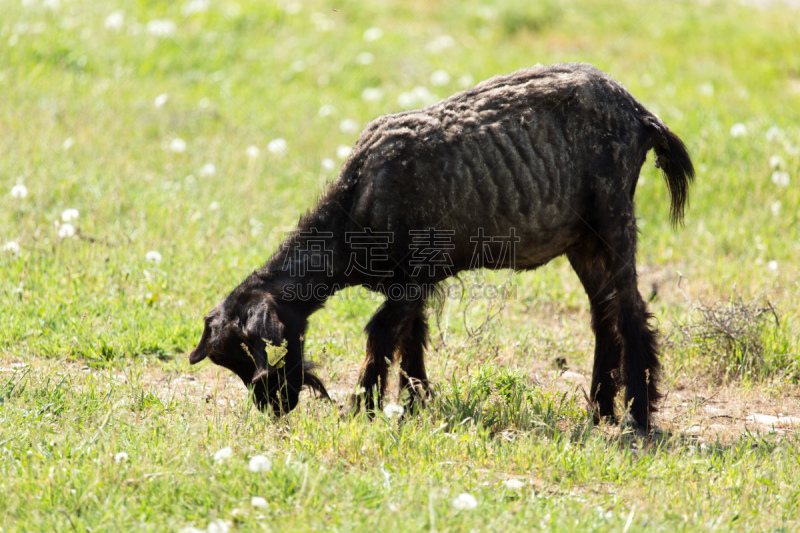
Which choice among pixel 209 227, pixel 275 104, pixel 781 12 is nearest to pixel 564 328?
pixel 209 227

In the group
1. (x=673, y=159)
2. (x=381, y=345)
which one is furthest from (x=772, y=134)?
(x=381, y=345)

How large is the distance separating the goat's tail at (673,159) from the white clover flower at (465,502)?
8.93ft

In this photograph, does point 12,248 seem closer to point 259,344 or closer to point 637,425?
point 259,344

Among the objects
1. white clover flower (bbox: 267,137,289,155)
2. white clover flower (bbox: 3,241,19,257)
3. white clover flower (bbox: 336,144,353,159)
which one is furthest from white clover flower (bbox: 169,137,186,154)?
white clover flower (bbox: 3,241,19,257)

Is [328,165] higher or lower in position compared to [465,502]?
higher

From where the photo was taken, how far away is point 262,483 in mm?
3506

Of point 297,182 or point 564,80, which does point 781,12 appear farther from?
point 564,80

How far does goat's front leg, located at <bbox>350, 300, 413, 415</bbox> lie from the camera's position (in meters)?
4.62

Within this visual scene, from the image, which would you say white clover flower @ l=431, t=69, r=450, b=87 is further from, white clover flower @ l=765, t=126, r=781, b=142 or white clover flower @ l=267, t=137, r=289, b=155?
white clover flower @ l=765, t=126, r=781, b=142

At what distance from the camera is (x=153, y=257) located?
638 centimetres

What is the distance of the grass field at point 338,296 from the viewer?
3.61 meters

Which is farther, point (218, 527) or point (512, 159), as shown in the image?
point (512, 159)

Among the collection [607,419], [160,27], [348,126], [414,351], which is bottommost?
[607,419]

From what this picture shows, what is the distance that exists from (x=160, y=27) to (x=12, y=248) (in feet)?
19.4
